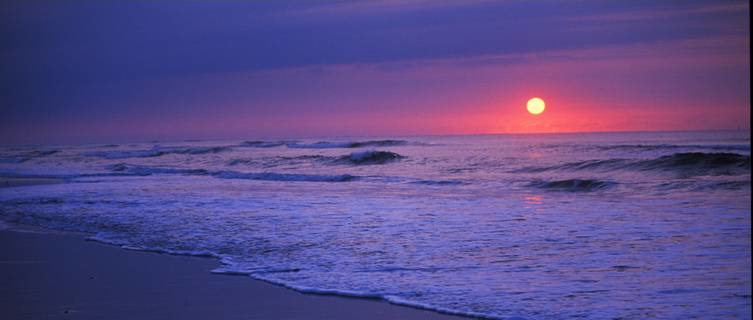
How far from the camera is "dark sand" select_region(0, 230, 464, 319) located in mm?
5953

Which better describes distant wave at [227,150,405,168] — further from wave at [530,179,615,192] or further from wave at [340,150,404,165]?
wave at [530,179,615,192]

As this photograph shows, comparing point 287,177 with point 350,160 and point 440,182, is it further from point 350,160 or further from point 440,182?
point 350,160

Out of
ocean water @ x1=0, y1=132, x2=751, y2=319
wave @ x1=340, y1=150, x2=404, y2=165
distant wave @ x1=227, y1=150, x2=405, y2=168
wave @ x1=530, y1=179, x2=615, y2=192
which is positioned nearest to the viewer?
ocean water @ x1=0, y1=132, x2=751, y2=319

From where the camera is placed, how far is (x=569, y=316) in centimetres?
565

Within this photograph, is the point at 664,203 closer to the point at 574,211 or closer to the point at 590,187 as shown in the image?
the point at 574,211

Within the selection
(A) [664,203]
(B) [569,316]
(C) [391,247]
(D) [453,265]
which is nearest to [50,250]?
(C) [391,247]

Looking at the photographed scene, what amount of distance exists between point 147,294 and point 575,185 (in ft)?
48.8

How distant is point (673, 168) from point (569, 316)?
2017 cm

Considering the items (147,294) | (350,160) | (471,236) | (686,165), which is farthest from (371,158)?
(147,294)

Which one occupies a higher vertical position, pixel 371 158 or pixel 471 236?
pixel 371 158

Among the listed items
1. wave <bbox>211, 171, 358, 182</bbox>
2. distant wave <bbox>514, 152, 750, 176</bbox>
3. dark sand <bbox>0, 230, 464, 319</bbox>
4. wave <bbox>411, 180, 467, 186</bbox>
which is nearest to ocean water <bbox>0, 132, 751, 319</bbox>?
wave <bbox>411, 180, 467, 186</bbox>

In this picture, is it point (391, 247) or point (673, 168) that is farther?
point (673, 168)

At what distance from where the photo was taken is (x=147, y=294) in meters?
6.70

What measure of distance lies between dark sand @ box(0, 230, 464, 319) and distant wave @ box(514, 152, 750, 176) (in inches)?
704
